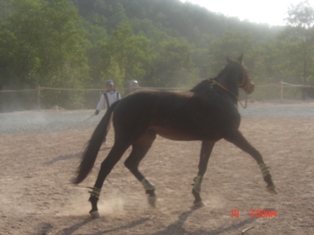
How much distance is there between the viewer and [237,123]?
19.9 ft

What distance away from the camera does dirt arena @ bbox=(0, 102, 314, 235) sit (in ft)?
16.3

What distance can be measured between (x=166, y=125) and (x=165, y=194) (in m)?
1.19

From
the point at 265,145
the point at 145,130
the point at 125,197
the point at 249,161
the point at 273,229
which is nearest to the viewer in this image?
the point at 273,229

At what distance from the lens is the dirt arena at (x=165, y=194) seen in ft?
16.3

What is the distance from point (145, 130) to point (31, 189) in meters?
2.23

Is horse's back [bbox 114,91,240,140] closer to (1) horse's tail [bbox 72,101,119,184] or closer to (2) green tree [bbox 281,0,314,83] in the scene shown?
(1) horse's tail [bbox 72,101,119,184]

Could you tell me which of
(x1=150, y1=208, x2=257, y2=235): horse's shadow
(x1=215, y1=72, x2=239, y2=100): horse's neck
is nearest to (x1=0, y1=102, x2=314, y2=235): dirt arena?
(x1=150, y1=208, x2=257, y2=235): horse's shadow

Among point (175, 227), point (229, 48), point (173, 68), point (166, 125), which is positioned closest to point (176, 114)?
point (166, 125)

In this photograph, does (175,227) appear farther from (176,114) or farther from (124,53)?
(124,53)

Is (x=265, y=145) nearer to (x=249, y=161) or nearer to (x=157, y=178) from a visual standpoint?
(x=249, y=161)

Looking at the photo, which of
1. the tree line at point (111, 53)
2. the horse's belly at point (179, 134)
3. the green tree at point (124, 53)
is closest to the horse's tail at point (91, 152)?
the horse's belly at point (179, 134)

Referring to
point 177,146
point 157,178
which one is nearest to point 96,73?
point 177,146

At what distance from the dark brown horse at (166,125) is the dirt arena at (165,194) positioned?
342 millimetres

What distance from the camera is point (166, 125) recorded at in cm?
584
